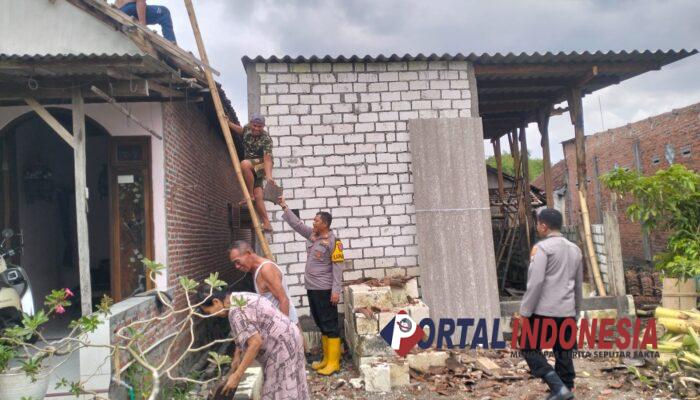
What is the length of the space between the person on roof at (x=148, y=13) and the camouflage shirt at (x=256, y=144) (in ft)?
8.00

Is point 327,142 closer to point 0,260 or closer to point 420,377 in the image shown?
point 420,377

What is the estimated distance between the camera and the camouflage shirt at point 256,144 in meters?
6.23

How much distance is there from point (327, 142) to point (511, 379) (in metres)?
3.84

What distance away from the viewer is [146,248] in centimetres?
566

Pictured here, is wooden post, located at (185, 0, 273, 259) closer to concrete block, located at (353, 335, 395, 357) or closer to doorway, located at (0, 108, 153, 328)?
doorway, located at (0, 108, 153, 328)

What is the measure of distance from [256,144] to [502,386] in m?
4.16

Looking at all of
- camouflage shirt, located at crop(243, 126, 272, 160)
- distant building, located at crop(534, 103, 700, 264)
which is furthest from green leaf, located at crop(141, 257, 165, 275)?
distant building, located at crop(534, 103, 700, 264)

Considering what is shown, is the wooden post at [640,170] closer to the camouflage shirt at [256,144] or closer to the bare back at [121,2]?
the camouflage shirt at [256,144]

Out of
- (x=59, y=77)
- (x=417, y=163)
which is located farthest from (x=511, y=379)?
(x=59, y=77)

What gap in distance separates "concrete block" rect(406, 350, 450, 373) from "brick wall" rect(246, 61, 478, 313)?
1.36 meters

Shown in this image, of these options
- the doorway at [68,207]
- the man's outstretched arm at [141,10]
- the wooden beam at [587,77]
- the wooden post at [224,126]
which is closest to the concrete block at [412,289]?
the wooden post at [224,126]

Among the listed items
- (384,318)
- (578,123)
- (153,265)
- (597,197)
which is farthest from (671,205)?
(597,197)

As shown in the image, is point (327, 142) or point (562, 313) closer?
point (562, 313)

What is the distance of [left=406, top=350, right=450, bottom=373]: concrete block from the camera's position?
5.59m
